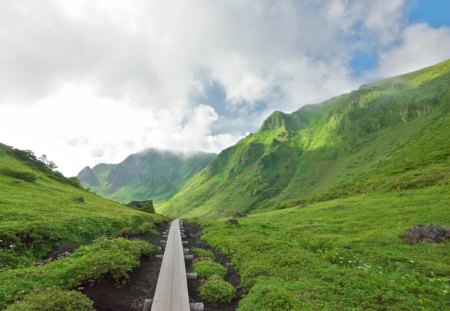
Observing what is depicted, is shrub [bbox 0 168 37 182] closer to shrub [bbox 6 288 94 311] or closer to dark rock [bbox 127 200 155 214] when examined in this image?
dark rock [bbox 127 200 155 214]

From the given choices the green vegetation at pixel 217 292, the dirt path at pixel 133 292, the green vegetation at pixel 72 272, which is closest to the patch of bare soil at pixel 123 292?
the dirt path at pixel 133 292

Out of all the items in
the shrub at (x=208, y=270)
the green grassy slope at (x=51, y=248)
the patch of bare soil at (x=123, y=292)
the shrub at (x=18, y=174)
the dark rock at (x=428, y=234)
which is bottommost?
the dark rock at (x=428, y=234)

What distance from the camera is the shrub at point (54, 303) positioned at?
11.0m

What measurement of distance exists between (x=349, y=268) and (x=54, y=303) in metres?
17.5

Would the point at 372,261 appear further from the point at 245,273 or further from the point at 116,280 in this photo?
the point at 116,280

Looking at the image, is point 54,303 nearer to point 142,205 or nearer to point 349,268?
point 349,268

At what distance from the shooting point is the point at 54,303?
37.3ft

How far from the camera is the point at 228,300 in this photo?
1564 centimetres

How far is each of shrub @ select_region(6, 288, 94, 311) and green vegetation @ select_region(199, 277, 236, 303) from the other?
19.6 ft

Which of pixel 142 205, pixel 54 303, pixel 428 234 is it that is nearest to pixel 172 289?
pixel 54 303

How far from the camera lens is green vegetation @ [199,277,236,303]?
1566 cm

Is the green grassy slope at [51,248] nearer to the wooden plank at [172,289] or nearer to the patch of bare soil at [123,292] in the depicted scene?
the patch of bare soil at [123,292]

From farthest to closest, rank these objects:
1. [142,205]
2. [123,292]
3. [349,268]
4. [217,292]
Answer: [142,205] < [349,268] < [217,292] < [123,292]

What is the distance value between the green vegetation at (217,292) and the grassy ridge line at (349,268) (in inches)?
43.4
